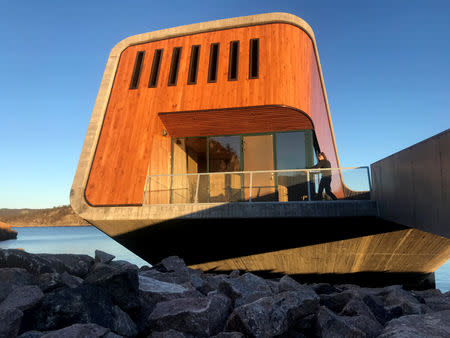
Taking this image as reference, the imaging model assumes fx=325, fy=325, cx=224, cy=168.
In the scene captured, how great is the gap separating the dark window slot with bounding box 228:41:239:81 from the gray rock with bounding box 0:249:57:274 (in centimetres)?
803

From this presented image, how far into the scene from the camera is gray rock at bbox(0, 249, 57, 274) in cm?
456

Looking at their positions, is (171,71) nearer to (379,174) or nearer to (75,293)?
(379,174)

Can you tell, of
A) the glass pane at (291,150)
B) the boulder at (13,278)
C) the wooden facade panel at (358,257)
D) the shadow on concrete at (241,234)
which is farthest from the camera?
the glass pane at (291,150)

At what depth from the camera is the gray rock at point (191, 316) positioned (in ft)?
11.5

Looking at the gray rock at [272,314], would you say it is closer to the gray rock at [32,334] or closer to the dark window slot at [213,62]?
the gray rock at [32,334]

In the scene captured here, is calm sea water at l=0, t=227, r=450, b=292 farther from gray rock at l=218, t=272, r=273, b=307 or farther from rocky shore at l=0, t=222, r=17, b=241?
gray rock at l=218, t=272, r=273, b=307

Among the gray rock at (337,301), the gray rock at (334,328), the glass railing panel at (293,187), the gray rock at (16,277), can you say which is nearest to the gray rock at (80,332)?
the gray rock at (16,277)

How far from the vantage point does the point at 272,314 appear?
3.62m

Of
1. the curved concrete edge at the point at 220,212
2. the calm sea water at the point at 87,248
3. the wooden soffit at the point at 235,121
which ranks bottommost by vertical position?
the calm sea water at the point at 87,248

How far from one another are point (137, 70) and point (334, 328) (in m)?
10.7

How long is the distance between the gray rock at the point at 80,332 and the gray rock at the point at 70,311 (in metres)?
0.30

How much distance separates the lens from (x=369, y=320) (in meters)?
4.05

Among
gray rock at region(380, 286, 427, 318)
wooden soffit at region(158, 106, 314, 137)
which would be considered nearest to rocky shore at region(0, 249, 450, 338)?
gray rock at region(380, 286, 427, 318)

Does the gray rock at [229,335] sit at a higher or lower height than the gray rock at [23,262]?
lower
